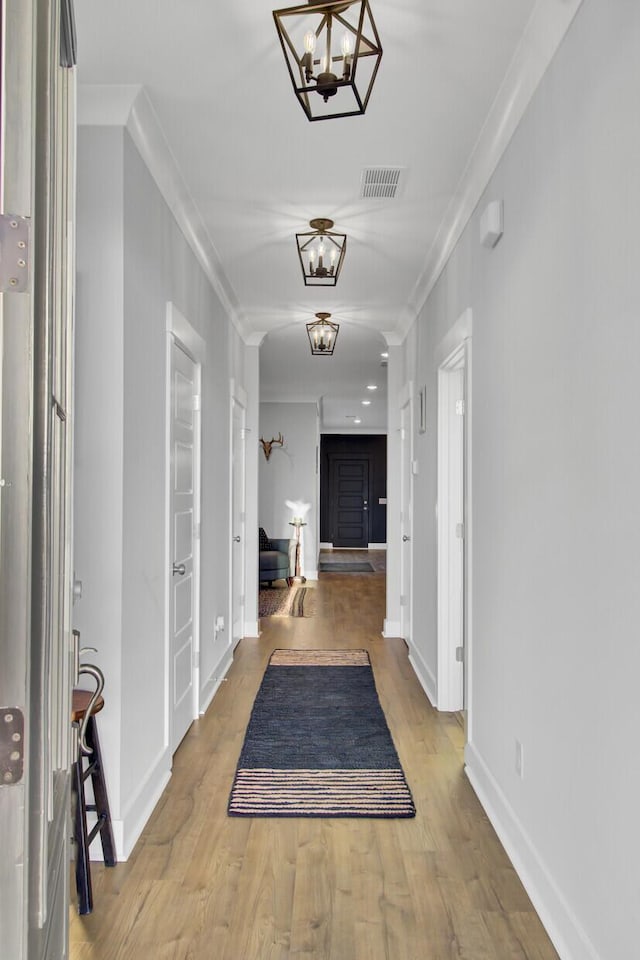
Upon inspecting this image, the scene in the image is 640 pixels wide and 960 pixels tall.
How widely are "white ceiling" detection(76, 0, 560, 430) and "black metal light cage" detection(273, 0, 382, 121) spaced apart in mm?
64

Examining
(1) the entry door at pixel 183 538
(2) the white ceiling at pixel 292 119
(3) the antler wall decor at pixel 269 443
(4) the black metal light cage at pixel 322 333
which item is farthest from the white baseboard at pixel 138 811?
(3) the antler wall decor at pixel 269 443

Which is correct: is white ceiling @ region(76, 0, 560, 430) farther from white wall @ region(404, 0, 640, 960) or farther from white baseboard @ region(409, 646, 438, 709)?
white baseboard @ region(409, 646, 438, 709)

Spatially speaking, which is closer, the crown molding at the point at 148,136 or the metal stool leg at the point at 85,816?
the metal stool leg at the point at 85,816

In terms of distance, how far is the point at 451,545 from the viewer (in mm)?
4043

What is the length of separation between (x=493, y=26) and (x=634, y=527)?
1546 millimetres

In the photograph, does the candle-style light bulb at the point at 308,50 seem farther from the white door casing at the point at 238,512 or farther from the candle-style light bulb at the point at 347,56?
the white door casing at the point at 238,512

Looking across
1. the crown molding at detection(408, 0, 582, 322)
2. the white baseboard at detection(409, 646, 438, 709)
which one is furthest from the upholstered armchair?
the crown molding at detection(408, 0, 582, 322)

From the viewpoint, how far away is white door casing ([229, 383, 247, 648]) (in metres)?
5.29

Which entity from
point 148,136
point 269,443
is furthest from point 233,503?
point 269,443

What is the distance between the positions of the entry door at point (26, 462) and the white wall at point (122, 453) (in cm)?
131

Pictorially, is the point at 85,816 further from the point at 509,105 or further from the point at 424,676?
the point at 424,676

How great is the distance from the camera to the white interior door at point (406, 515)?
18.4ft

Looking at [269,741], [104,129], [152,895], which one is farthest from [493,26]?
[269,741]

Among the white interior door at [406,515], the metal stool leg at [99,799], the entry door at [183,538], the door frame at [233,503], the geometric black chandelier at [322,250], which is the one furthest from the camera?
the white interior door at [406,515]
